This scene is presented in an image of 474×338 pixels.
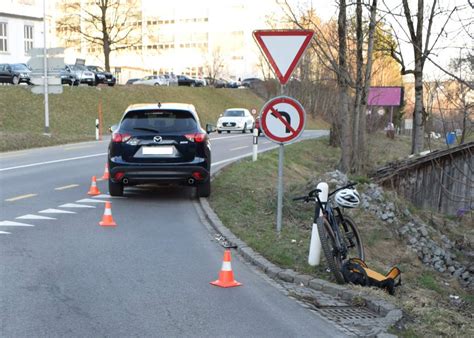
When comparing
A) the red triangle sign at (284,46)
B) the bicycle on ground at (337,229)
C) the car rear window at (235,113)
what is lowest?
the bicycle on ground at (337,229)

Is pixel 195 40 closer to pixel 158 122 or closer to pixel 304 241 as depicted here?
pixel 158 122

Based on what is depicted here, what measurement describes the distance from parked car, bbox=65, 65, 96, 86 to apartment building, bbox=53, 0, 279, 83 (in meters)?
46.0

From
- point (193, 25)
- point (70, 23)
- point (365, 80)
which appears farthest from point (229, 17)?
point (365, 80)

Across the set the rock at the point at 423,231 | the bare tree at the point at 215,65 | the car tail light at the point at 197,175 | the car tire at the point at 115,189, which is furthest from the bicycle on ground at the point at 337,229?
the bare tree at the point at 215,65

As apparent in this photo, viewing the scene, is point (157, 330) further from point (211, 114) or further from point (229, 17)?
point (229, 17)

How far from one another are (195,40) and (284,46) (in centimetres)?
10122

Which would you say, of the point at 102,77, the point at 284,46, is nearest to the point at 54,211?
the point at 284,46

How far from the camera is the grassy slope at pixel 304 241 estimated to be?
5.56 m

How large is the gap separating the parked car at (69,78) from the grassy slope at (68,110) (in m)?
1.80

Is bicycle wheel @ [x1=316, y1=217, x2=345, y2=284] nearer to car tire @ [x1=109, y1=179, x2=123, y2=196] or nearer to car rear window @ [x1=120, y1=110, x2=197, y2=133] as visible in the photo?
car rear window @ [x1=120, y1=110, x2=197, y2=133]

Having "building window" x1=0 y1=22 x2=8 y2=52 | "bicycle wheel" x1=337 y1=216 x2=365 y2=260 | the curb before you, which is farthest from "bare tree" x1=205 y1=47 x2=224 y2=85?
"bicycle wheel" x1=337 y1=216 x2=365 y2=260

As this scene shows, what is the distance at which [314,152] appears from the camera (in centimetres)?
2861

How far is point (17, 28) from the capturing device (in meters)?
61.4

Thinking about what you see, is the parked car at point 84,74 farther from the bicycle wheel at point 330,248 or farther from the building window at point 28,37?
the bicycle wheel at point 330,248
